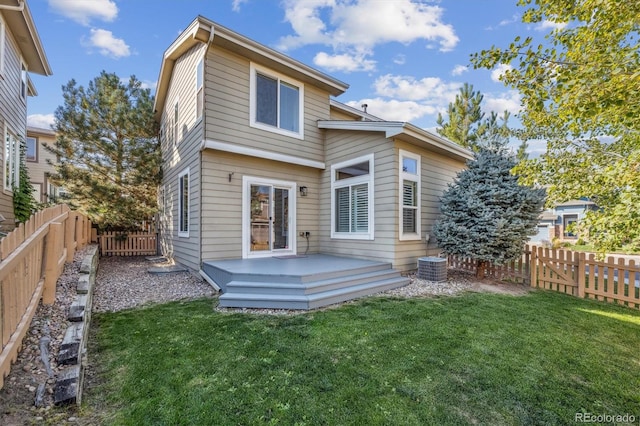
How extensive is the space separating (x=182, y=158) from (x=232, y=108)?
2374mm

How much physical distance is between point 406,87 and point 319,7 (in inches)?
463

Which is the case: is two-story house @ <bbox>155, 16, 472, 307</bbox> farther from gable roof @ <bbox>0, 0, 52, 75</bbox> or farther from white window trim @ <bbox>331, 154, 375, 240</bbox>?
gable roof @ <bbox>0, 0, 52, 75</bbox>

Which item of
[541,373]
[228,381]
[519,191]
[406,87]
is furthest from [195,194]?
[406,87]

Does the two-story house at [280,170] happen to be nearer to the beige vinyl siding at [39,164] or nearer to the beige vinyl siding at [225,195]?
the beige vinyl siding at [225,195]

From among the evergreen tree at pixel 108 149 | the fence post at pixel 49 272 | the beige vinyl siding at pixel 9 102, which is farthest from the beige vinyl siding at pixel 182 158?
the beige vinyl siding at pixel 9 102

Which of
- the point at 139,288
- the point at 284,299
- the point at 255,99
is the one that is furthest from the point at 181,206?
the point at 284,299

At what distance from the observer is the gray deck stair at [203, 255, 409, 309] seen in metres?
4.85

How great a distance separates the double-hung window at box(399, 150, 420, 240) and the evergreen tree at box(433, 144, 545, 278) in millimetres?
758

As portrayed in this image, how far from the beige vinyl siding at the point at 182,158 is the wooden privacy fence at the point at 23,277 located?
2980 millimetres

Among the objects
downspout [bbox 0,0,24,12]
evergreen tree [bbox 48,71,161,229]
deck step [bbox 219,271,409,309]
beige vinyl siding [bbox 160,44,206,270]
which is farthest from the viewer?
evergreen tree [bbox 48,71,161,229]

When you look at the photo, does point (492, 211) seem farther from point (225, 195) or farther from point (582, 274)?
point (225, 195)

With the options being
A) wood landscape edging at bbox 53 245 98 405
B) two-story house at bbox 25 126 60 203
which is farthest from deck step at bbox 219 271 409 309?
two-story house at bbox 25 126 60 203

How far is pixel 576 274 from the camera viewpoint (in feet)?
20.2

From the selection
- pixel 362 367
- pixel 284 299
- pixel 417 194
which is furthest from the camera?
pixel 417 194
